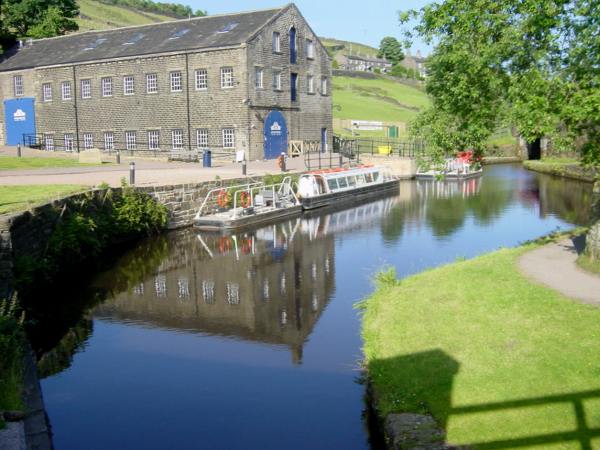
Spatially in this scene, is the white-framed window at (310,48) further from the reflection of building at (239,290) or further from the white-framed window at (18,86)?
the reflection of building at (239,290)

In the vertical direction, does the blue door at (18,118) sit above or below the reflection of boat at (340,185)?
above

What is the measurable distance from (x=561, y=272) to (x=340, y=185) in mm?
20025

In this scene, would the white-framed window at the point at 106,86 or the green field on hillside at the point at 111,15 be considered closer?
the white-framed window at the point at 106,86

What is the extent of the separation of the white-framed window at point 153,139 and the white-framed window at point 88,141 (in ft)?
16.0

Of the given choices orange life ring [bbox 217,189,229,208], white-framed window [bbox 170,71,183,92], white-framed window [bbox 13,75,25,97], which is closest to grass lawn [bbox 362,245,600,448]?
orange life ring [bbox 217,189,229,208]

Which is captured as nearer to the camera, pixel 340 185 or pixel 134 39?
pixel 340 185

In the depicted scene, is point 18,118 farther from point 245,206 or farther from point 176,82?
point 245,206

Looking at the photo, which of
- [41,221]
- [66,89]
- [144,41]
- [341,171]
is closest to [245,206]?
[341,171]

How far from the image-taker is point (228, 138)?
3912cm

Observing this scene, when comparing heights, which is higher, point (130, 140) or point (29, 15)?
point (29, 15)

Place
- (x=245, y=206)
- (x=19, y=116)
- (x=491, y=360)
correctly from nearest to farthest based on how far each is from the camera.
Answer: (x=491, y=360), (x=245, y=206), (x=19, y=116)

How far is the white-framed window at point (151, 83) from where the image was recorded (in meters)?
41.0

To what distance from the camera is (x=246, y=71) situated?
37.7 metres

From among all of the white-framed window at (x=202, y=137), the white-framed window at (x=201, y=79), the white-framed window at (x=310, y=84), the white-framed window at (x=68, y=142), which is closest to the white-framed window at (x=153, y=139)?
the white-framed window at (x=202, y=137)
